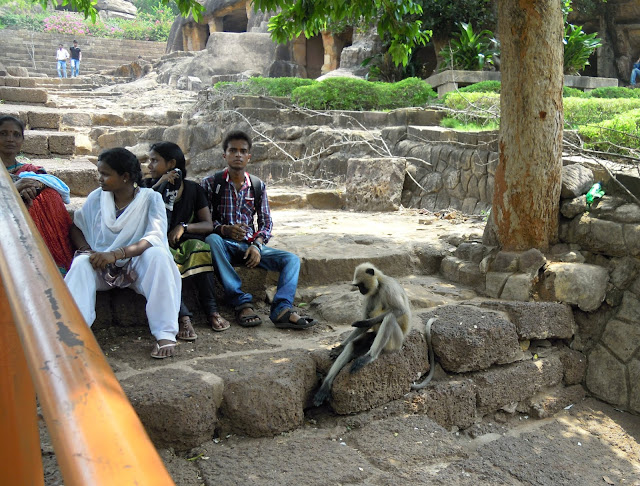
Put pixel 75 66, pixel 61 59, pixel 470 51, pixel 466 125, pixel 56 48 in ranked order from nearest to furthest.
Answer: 1. pixel 466 125
2. pixel 470 51
3. pixel 61 59
4. pixel 75 66
5. pixel 56 48

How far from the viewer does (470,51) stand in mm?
13023

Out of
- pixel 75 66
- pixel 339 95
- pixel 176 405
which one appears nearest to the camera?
pixel 176 405

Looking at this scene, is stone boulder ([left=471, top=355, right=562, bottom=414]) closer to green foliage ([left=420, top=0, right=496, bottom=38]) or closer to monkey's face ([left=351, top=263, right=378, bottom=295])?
monkey's face ([left=351, top=263, right=378, bottom=295])

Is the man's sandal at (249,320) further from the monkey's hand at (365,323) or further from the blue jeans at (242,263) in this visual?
the monkey's hand at (365,323)

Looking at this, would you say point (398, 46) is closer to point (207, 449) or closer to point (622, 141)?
point (622, 141)

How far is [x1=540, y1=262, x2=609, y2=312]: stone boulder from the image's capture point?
4.92m

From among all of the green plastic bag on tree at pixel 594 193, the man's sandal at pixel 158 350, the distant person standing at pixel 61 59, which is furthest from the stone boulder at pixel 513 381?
the distant person standing at pixel 61 59

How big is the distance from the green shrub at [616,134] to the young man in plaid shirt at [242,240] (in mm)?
3728

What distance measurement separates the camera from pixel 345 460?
3293 mm

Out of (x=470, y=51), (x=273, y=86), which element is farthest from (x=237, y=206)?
(x=470, y=51)

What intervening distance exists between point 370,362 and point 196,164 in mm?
7685

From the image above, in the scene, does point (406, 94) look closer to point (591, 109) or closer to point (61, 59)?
point (591, 109)

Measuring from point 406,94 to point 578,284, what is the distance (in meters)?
7.40

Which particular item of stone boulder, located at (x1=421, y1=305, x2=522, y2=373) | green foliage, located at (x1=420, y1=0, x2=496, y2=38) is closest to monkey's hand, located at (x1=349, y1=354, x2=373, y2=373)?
stone boulder, located at (x1=421, y1=305, x2=522, y2=373)
